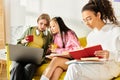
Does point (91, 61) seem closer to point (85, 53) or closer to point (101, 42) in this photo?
point (85, 53)

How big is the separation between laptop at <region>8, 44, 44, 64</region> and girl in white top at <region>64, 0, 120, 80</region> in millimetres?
580

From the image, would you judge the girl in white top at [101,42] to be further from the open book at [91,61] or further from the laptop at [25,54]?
the laptop at [25,54]

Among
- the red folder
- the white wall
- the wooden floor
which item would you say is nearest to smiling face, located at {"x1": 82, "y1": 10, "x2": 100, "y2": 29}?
the red folder

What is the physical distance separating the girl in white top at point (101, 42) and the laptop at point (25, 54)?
58 cm

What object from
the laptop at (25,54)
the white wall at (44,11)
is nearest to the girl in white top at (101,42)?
the laptop at (25,54)

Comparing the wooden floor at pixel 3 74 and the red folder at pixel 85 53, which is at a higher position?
the red folder at pixel 85 53

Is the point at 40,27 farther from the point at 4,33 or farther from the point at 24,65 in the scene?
the point at 4,33

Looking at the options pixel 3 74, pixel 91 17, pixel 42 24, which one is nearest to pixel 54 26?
pixel 42 24

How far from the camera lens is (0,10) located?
416 centimetres

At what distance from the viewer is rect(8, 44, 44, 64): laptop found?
2725 millimetres

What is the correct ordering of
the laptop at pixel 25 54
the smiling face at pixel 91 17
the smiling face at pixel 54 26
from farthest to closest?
the smiling face at pixel 54 26 → the laptop at pixel 25 54 → the smiling face at pixel 91 17

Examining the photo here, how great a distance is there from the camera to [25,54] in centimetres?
278

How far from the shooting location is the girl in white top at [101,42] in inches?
85.0

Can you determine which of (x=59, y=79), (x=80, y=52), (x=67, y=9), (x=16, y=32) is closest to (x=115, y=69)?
(x=80, y=52)
